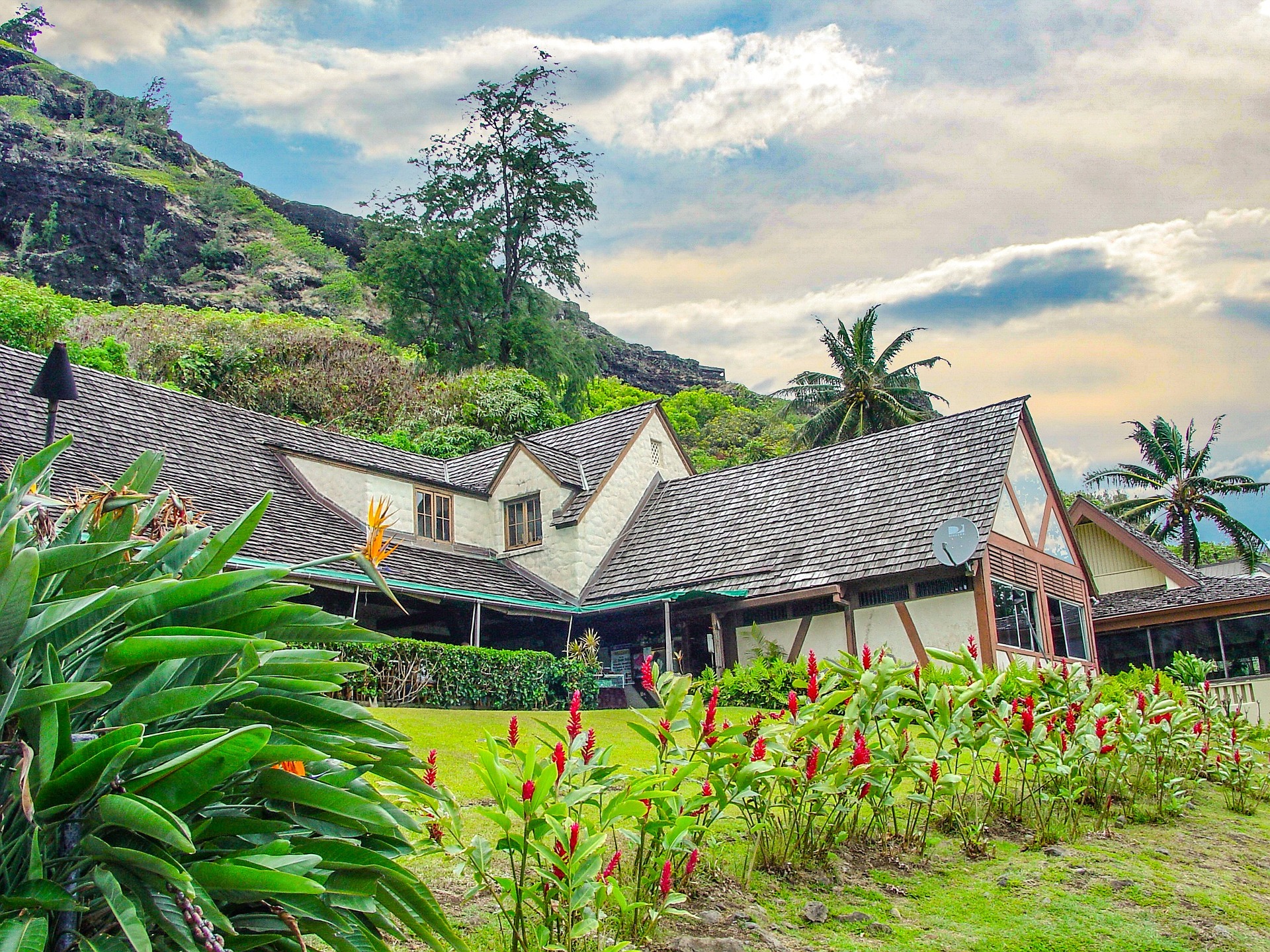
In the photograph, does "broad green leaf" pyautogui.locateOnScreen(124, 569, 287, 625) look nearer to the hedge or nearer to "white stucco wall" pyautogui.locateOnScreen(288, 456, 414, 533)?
the hedge

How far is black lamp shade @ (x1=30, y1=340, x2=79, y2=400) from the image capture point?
7.90 m

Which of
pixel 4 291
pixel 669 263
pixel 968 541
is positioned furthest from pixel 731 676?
pixel 4 291

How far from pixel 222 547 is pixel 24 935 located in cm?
135

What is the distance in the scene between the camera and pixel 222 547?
353 cm

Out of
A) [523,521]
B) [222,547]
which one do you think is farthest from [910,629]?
[222,547]

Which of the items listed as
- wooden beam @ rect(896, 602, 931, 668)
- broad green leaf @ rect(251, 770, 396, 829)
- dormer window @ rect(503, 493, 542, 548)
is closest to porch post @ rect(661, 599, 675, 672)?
dormer window @ rect(503, 493, 542, 548)

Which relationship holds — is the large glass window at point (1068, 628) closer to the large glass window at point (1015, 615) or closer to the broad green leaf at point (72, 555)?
the large glass window at point (1015, 615)

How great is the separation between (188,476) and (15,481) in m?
15.9

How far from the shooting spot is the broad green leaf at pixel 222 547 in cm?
347

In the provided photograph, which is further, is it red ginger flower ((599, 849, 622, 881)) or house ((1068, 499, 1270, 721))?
house ((1068, 499, 1270, 721))

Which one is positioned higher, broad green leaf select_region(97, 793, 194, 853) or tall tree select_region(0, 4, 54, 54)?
tall tree select_region(0, 4, 54, 54)

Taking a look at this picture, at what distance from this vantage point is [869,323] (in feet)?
141

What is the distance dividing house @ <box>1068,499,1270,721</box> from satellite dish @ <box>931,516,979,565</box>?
7060 mm

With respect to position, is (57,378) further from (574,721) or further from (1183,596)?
(1183,596)
